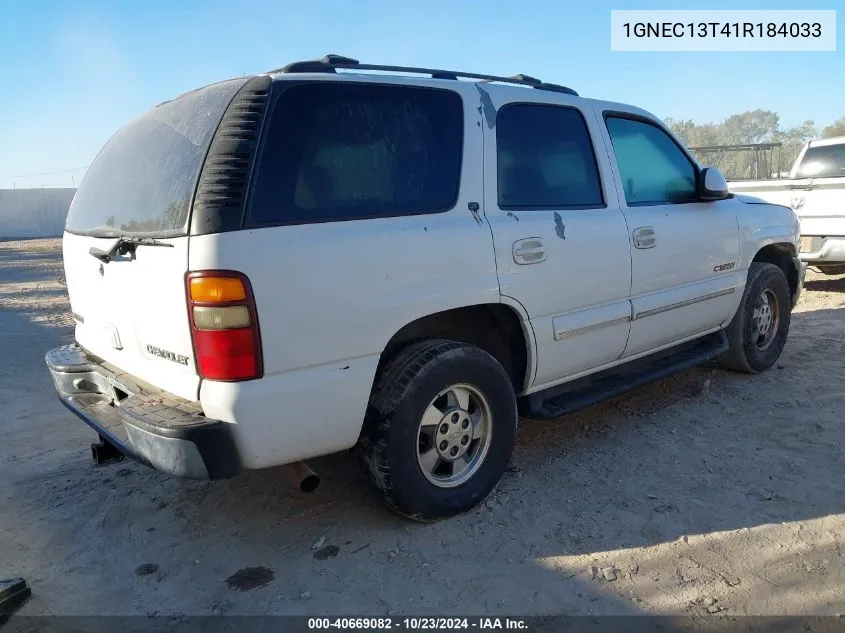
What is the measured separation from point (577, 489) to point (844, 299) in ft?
20.9

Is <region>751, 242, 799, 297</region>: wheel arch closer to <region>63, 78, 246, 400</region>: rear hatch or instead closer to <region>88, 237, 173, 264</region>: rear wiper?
<region>63, 78, 246, 400</region>: rear hatch

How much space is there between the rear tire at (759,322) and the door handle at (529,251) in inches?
91.9

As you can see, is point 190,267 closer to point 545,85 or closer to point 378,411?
point 378,411

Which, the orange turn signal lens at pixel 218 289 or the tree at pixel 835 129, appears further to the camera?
the tree at pixel 835 129

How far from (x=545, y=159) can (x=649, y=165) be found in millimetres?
1021

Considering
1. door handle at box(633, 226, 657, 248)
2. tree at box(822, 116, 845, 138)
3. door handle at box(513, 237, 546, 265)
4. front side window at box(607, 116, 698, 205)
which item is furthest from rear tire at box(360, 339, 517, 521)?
tree at box(822, 116, 845, 138)

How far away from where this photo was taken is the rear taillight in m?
2.27

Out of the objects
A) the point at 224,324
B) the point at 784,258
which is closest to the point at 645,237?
the point at 784,258

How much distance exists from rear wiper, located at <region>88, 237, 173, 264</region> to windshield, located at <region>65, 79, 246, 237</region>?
1.3 inches

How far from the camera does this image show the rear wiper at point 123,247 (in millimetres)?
2486

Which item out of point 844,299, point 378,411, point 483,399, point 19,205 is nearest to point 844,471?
point 483,399

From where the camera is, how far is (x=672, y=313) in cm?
397

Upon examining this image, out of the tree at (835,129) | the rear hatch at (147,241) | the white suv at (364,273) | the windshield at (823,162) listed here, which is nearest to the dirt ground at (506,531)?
the white suv at (364,273)

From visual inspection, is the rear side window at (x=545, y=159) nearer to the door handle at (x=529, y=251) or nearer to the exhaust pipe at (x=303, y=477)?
the door handle at (x=529, y=251)
